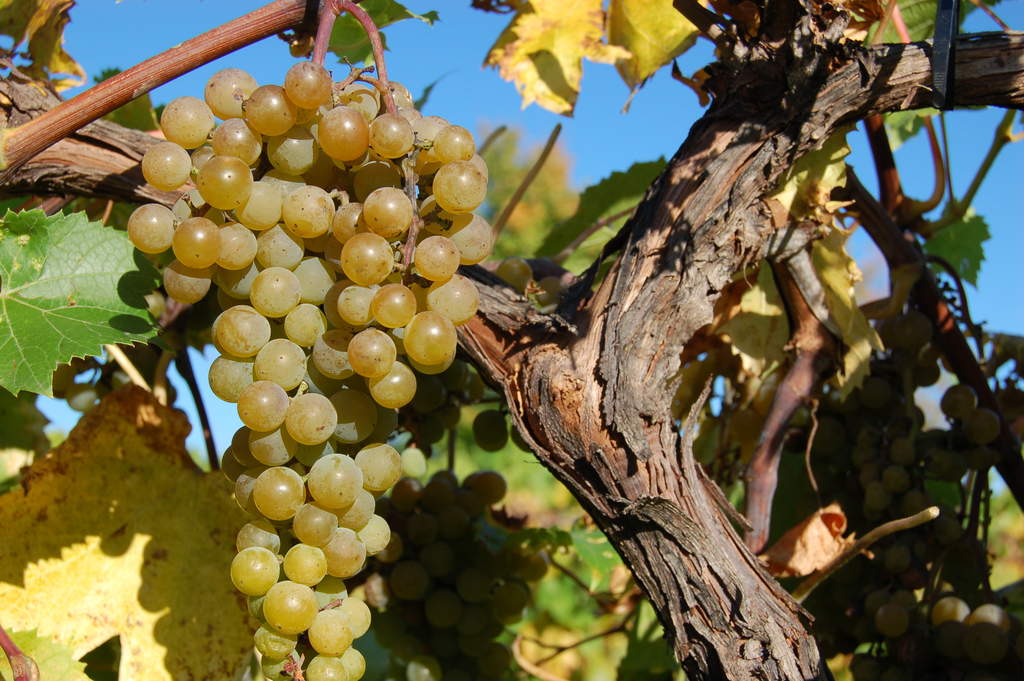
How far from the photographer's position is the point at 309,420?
69 cm

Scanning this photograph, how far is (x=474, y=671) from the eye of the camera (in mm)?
1240

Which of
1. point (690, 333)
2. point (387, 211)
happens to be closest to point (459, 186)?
point (387, 211)

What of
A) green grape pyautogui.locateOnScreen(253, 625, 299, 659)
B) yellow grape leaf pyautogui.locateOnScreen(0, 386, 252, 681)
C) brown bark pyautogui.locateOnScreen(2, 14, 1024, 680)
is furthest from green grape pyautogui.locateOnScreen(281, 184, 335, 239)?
yellow grape leaf pyautogui.locateOnScreen(0, 386, 252, 681)

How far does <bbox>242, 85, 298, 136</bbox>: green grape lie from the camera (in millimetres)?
701

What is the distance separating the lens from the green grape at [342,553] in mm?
725

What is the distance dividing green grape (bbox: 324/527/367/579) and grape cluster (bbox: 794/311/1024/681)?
0.68m

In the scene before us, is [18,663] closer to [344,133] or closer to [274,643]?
[274,643]

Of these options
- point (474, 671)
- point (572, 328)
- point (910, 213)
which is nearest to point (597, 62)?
point (910, 213)

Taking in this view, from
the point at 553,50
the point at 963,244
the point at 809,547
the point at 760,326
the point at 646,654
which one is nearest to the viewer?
the point at 809,547

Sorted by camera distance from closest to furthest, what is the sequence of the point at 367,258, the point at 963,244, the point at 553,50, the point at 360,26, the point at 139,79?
the point at 367,258 → the point at 139,79 → the point at 360,26 → the point at 553,50 → the point at 963,244

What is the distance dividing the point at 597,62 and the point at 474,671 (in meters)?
0.89

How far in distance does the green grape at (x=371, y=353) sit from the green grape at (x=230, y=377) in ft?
0.34

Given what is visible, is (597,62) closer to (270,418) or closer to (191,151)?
(191,151)

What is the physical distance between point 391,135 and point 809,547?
25.9 inches
